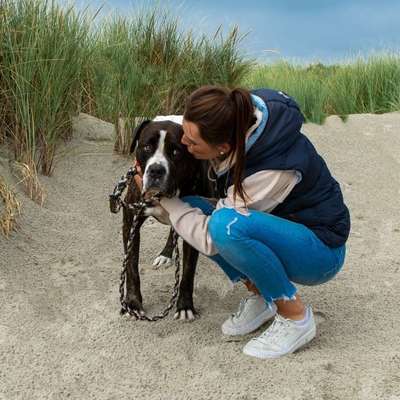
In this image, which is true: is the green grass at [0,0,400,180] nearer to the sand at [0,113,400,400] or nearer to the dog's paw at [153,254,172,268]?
the sand at [0,113,400,400]

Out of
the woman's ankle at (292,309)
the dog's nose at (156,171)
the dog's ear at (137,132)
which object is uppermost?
the dog's ear at (137,132)

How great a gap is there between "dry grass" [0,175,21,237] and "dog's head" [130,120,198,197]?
1.61m

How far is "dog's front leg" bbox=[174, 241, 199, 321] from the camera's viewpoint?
4129 millimetres

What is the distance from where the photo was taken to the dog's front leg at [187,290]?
4.13 metres

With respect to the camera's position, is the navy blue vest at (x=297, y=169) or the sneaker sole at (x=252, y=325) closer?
the navy blue vest at (x=297, y=169)

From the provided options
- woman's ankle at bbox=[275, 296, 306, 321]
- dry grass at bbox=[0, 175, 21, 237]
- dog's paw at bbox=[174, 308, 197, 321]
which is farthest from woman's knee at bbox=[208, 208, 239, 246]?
dry grass at bbox=[0, 175, 21, 237]

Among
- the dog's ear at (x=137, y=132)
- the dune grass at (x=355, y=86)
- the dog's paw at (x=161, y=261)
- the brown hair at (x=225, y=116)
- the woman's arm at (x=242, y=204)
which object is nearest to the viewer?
the brown hair at (x=225, y=116)

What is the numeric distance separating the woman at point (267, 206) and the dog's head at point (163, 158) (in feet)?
0.35

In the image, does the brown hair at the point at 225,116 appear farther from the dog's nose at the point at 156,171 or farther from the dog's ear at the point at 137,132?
the dog's ear at the point at 137,132

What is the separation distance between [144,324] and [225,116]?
4.71 ft

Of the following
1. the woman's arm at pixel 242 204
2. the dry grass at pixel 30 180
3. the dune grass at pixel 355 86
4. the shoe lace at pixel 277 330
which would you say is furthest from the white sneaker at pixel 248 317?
the dune grass at pixel 355 86

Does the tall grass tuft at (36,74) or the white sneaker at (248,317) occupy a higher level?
the tall grass tuft at (36,74)

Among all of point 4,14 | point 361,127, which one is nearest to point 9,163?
point 4,14

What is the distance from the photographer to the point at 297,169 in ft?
11.0
